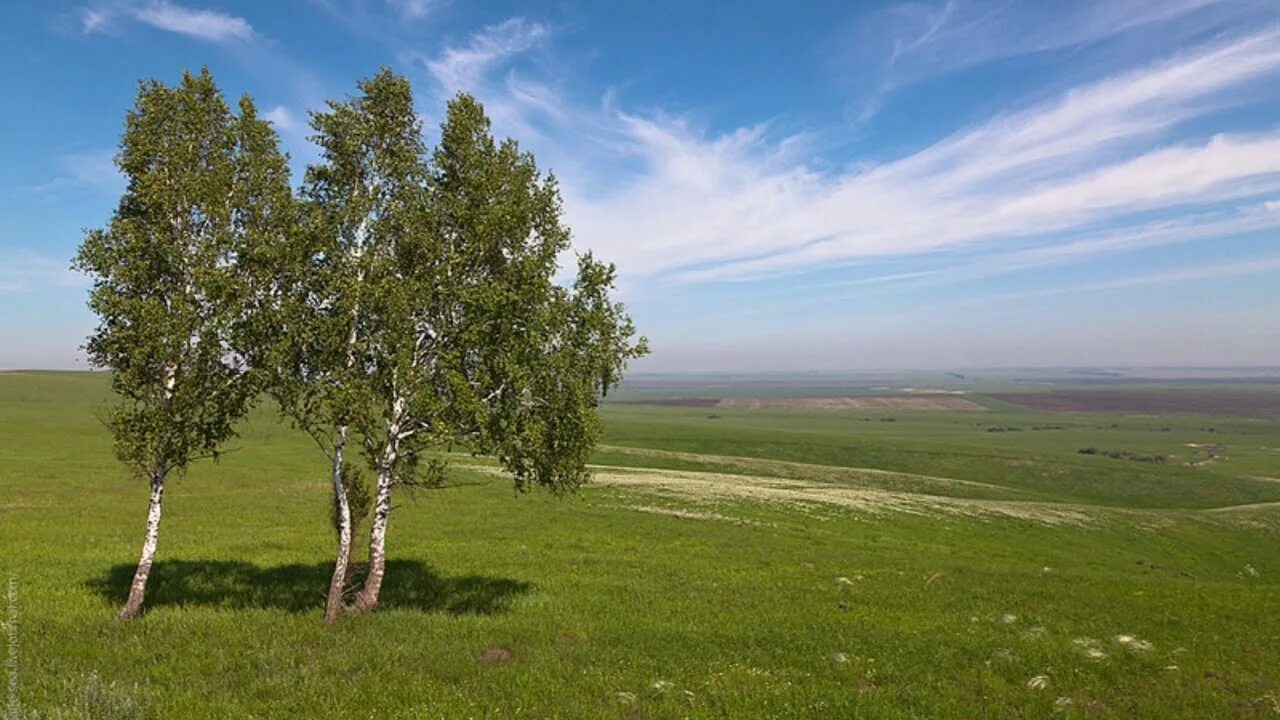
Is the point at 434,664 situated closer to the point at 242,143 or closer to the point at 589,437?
the point at 589,437

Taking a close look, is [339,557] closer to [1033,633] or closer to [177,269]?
[177,269]

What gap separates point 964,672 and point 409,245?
19.6 m

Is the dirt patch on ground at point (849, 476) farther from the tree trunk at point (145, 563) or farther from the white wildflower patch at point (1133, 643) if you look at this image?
the tree trunk at point (145, 563)

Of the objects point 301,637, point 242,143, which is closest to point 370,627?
point 301,637

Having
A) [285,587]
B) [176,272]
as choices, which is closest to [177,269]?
[176,272]

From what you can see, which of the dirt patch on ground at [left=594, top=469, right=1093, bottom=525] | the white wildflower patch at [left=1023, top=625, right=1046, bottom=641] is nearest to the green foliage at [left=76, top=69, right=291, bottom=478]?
the white wildflower patch at [left=1023, top=625, right=1046, bottom=641]

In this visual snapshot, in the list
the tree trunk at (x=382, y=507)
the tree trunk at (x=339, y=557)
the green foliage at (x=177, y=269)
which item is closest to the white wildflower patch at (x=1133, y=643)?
the tree trunk at (x=382, y=507)

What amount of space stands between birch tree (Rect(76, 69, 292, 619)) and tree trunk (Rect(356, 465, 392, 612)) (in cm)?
479

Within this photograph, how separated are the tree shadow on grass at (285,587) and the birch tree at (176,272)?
3.14m

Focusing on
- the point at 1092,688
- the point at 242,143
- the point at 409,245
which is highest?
the point at 242,143

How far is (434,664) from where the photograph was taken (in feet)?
53.1

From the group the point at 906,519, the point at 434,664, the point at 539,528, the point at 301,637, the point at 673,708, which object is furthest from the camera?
the point at 906,519

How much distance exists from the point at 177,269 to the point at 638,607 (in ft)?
58.6

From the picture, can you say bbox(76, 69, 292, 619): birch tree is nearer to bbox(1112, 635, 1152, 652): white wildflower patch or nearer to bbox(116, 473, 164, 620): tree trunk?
bbox(116, 473, 164, 620): tree trunk
